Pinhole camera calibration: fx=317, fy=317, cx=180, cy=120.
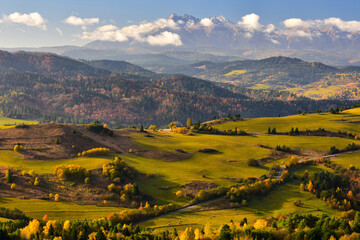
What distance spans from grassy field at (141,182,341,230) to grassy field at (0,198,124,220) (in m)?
15.7

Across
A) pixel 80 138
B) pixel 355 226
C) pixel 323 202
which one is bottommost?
pixel 323 202

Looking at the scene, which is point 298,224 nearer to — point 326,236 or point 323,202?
point 326,236

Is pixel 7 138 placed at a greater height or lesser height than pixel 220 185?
greater

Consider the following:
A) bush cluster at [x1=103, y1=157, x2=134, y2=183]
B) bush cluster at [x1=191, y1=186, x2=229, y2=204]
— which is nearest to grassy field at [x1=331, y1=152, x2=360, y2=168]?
bush cluster at [x1=191, y1=186, x2=229, y2=204]

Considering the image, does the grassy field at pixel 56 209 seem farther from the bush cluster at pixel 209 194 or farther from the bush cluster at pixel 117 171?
the bush cluster at pixel 209 194

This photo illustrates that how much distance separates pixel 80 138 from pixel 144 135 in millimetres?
48132

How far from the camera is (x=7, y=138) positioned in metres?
145

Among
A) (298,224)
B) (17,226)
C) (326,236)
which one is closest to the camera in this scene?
(326,236)

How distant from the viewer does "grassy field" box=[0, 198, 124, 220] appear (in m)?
91.9

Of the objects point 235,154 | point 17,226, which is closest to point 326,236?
point 17,226

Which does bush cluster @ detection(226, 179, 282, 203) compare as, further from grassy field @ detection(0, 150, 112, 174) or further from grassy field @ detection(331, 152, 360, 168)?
grassy field @ detection(331, 152, 360, 168)

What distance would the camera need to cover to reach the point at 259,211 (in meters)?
112

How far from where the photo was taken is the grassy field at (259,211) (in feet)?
315

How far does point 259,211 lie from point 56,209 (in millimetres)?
67843
